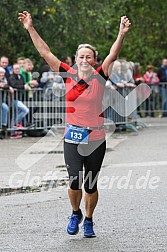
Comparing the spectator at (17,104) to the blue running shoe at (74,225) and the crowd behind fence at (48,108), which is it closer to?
the crowd behind fence at (48,108)

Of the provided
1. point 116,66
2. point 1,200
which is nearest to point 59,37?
point 116,66

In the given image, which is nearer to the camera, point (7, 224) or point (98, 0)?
point (7, 224)

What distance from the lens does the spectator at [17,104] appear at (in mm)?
18219

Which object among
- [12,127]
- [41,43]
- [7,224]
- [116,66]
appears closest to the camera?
[41,43]

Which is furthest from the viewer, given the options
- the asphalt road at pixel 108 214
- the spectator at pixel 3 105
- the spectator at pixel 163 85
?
the spectator at pixel 163 85

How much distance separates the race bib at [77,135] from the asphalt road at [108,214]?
936 mm

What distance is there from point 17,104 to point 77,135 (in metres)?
10.6

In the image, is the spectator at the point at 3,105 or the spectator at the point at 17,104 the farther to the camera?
the spectator at the point at 17,104

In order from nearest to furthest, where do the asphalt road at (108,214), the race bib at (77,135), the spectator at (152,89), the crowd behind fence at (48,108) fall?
the asphalt road at (108,214), the race bib at (77,135), the crowd behind fence at (48,108), the spectator at (152,89)

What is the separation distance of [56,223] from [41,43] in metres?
1.96

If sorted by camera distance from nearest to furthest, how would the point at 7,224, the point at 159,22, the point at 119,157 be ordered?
the point at 7,224 → the point at 119,157 → the point at 159,22

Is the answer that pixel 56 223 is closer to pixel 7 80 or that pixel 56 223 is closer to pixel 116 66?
pixel 7 80

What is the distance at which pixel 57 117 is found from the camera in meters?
19.0

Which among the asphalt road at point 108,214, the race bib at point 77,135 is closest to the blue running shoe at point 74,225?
the asphalt road at point 108,214
